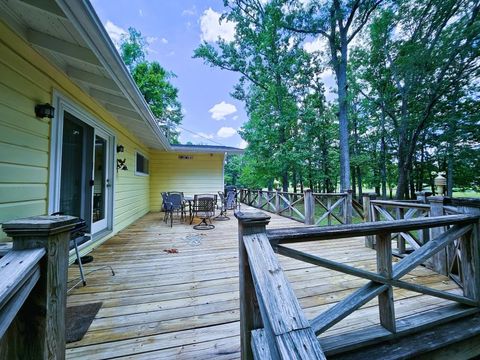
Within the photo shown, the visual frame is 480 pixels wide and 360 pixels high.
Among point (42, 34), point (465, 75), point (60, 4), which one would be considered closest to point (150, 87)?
point (42, 34)

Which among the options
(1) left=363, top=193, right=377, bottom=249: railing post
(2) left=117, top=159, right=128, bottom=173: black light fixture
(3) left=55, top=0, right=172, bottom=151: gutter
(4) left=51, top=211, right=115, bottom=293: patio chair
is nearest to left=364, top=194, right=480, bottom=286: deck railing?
(1) left=363, top=193, right=377, bottom=249: railing post

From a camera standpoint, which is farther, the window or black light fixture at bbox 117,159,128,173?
the window

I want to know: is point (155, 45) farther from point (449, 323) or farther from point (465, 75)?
point (449, 323)

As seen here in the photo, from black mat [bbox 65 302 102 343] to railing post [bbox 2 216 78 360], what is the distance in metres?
0.73

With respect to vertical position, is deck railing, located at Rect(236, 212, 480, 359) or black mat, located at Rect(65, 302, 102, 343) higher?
deck railing, located at Rect(236, 212, 480, 359)

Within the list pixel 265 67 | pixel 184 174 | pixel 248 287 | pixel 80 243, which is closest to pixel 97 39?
pixel 248 287

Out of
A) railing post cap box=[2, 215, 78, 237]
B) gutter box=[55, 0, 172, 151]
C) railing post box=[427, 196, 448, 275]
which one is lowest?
railing post box=[427, 196, 448, 275]

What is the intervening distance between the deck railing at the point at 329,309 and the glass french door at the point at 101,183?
366cm

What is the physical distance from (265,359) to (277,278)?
0.40m

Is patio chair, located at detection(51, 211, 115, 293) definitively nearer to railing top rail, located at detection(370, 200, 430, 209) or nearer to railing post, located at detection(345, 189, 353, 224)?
railing top rail, located at detection(370, 200, 430, 209)

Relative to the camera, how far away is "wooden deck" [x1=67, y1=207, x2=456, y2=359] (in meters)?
1.50

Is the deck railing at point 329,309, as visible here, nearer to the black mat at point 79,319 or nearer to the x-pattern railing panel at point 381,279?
the x-pattern railing panel at point 381,279

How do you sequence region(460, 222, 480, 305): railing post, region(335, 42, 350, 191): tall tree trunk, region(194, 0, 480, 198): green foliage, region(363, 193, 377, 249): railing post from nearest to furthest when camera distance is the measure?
region(460, 222, 480, 305): railing post → region(363, 193, 377, 249): railing post → region(194, 0, 480, 198): green foliage → region(335, 42, 350, 191): tall tree trunk

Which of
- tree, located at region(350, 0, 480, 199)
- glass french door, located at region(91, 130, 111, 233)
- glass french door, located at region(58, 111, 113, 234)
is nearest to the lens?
glass french door, located at region(58, 111, 113, 234)
